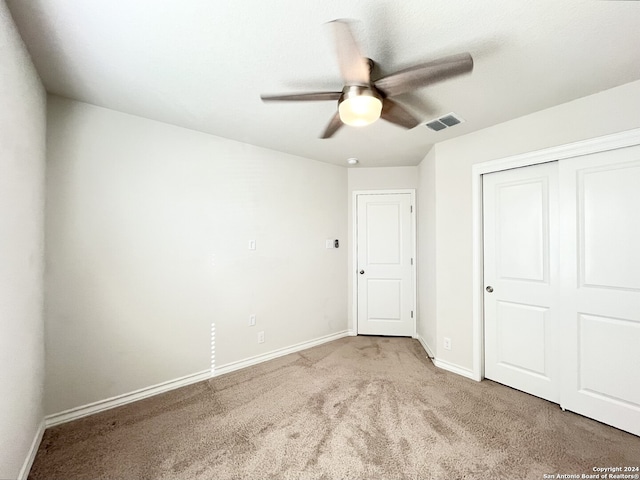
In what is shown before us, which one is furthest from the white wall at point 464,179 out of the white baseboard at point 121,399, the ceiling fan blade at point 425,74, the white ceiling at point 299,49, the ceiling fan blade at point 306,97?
the white baseboard at point 121,399

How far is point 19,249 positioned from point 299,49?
1890 millimetres

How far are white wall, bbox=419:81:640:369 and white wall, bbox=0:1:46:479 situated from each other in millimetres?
3264

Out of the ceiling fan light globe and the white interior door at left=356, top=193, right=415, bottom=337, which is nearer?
the ceiling fan light globe

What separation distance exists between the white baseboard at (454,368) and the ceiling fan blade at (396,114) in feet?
7.87

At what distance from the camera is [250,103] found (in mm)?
2168

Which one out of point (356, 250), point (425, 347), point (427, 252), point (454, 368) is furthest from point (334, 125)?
point (425, 347)

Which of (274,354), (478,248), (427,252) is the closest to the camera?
(478,248)

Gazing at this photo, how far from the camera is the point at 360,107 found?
4.92 ft

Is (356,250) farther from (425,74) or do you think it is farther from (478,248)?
(425,74)

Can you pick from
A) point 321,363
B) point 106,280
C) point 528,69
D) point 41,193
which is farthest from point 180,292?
point 528,69

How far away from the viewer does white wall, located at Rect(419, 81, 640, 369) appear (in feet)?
7.01

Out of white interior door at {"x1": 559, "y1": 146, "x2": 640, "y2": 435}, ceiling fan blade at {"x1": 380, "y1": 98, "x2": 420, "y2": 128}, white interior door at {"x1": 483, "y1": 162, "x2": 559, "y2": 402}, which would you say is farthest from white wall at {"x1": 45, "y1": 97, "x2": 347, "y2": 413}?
white interior door at {"x1": 559, "y1": 146, "x2": 640, "y2": 435}

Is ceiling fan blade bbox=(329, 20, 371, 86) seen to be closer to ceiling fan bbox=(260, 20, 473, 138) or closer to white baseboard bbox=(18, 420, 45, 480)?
ceiling fan bbox=(260, 20, 473, 138)

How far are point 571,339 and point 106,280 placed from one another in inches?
146
